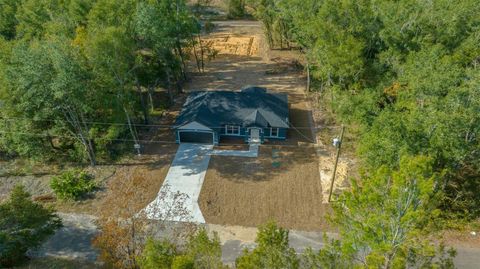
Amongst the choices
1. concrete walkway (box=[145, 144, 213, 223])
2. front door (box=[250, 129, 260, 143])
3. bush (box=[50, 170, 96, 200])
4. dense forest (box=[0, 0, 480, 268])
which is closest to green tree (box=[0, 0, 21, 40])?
dense forest (box=[0, 0, 480, 268])

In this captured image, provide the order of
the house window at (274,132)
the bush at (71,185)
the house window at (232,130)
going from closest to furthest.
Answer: the bush at (71,185), the house window at (274,132), the house window at (232,130)

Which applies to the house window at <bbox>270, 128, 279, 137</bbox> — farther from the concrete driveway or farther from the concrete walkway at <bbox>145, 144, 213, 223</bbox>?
the concrete walkway at <bbox>145, 144, 213, 223</bbox>

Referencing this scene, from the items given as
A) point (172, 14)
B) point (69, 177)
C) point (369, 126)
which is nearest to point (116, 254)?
point (69, 177)

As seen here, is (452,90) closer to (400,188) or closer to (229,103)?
(400,188)

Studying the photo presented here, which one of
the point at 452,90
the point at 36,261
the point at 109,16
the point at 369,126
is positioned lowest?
the point at 36,261

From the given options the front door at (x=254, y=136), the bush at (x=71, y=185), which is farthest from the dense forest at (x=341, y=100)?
the front door at (x=254, y=136)

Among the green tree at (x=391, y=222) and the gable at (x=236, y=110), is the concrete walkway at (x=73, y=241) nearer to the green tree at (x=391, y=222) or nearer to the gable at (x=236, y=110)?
the gable at (x=236, y=110)

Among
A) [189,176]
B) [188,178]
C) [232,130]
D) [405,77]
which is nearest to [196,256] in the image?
[188,178]
